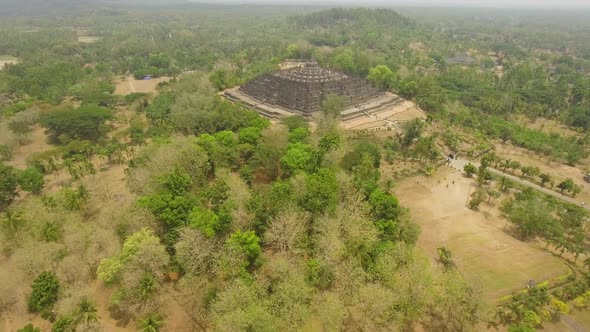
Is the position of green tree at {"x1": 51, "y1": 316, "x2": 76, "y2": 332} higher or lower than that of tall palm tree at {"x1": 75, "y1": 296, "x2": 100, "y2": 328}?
lower

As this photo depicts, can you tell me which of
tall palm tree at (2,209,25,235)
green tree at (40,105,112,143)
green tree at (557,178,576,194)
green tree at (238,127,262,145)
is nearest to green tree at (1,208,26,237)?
tall palm tree at (2,209,25,235)

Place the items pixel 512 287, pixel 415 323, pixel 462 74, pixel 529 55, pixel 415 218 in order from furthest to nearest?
pixel 529 55 → pixel 462 74 → pixel 415 218 → pixel 512 287 → pixel 415 323

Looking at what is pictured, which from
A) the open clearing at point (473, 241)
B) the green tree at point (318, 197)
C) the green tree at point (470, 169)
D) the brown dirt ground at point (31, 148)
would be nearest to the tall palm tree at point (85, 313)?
the green tree at point (318, 197)

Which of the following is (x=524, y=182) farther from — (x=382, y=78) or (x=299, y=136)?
(x=382, y=78)

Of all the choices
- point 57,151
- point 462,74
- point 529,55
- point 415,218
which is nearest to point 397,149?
point 415,218

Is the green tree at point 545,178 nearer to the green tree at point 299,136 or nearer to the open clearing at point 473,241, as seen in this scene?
the open clearing at point 473,241

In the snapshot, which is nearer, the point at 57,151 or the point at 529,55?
the point at 57,151

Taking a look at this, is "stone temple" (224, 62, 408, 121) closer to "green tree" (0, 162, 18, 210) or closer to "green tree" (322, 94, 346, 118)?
"green tree" (322, 94, 346, 118)

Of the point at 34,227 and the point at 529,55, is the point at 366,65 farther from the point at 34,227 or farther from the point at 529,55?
the point at 529,55
